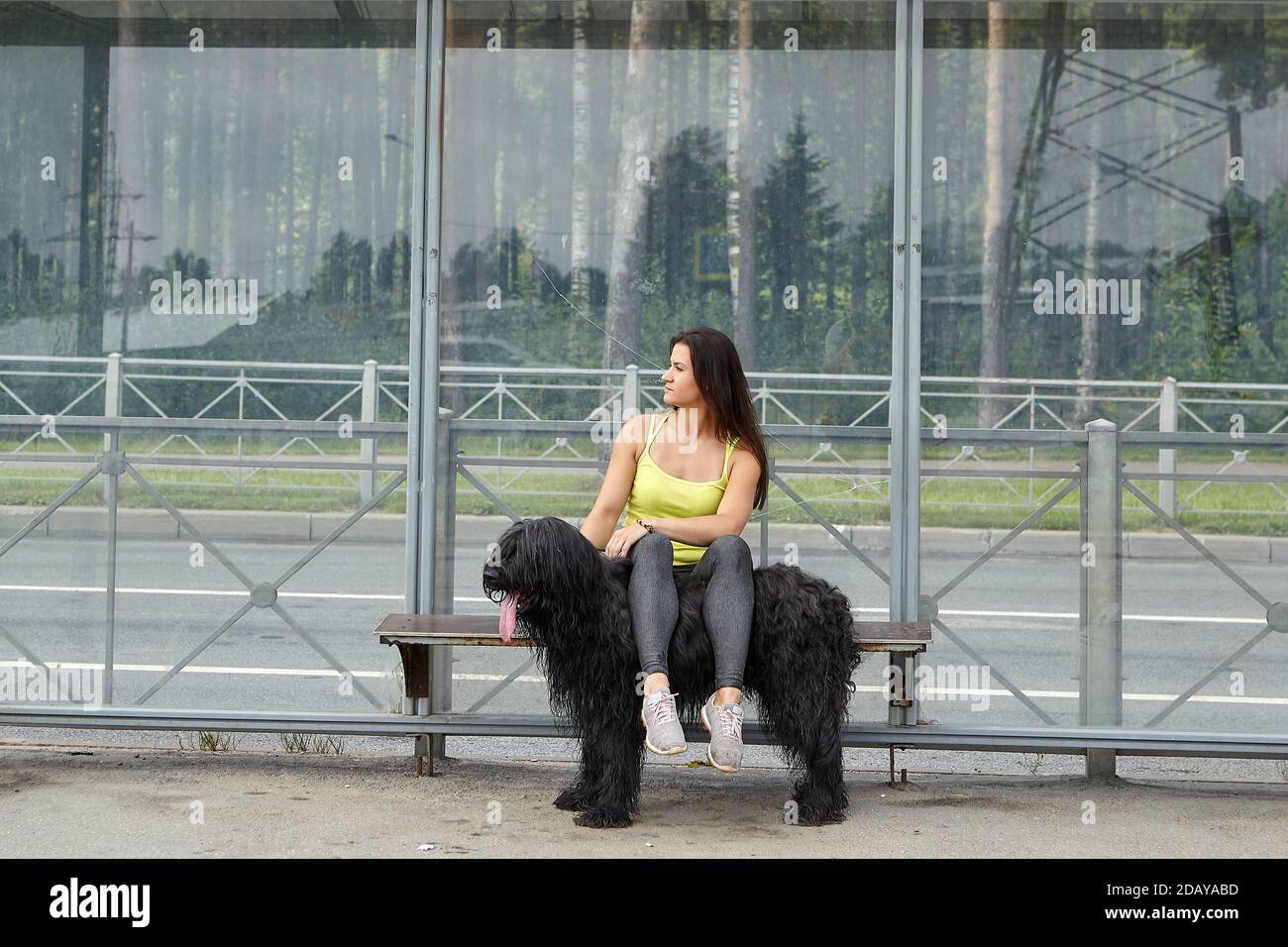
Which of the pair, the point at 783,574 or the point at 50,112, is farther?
the point at 50,112

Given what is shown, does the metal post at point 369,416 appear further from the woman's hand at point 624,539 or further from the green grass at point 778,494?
the woman's hand at point 624,539

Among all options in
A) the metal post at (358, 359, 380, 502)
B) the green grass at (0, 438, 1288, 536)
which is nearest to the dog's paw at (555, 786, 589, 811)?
the green grass at (0, 438, 1288, 536)

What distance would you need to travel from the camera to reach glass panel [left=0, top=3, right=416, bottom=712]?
20.4 ft

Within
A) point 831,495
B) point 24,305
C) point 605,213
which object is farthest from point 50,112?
point 831,495

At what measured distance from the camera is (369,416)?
621 centimetres

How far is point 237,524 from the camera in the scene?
6.32 m

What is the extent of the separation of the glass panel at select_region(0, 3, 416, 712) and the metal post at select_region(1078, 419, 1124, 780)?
2.60 m

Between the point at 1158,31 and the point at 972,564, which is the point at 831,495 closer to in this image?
the point at 972,564

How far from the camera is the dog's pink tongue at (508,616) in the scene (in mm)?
4895

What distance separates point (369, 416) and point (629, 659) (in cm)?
171

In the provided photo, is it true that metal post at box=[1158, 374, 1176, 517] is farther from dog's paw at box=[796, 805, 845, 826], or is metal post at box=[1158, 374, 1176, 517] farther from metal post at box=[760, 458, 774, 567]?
dog's paw at box=[796, 805, 845, 826]
